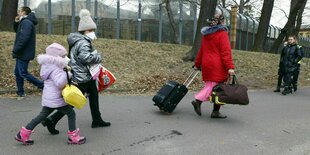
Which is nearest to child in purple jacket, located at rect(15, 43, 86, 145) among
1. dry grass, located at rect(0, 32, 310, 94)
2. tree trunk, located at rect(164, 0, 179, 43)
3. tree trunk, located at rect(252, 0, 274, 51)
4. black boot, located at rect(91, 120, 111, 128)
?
black boot, located at rect(91, 120, 111, 128)

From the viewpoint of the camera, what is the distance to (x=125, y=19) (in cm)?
1928

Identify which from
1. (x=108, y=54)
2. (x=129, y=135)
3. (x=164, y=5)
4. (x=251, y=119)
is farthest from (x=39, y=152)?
(x=164, y=5)

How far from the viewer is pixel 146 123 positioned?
6.74 meters

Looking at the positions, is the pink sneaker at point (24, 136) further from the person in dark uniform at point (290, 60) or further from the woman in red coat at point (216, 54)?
the person in dark uniform at point (290, 60)

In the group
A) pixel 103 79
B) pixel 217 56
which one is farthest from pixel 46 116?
pixel 217 56

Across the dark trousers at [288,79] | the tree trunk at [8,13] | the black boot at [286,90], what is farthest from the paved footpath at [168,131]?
the tree trunk at [8,13]

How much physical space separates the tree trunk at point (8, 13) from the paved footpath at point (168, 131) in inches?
268

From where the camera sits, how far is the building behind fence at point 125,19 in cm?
1755

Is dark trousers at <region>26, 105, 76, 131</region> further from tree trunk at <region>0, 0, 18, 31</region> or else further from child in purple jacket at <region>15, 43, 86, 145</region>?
tree trunk at <region>0, 0, 18, 31</region>

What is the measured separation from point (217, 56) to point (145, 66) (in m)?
5.94

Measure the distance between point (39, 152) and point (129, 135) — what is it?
54.9 inches

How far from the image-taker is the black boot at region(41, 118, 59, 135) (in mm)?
5680

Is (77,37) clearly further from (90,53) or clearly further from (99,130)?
(99,130)

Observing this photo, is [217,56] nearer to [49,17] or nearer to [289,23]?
[49,17]
